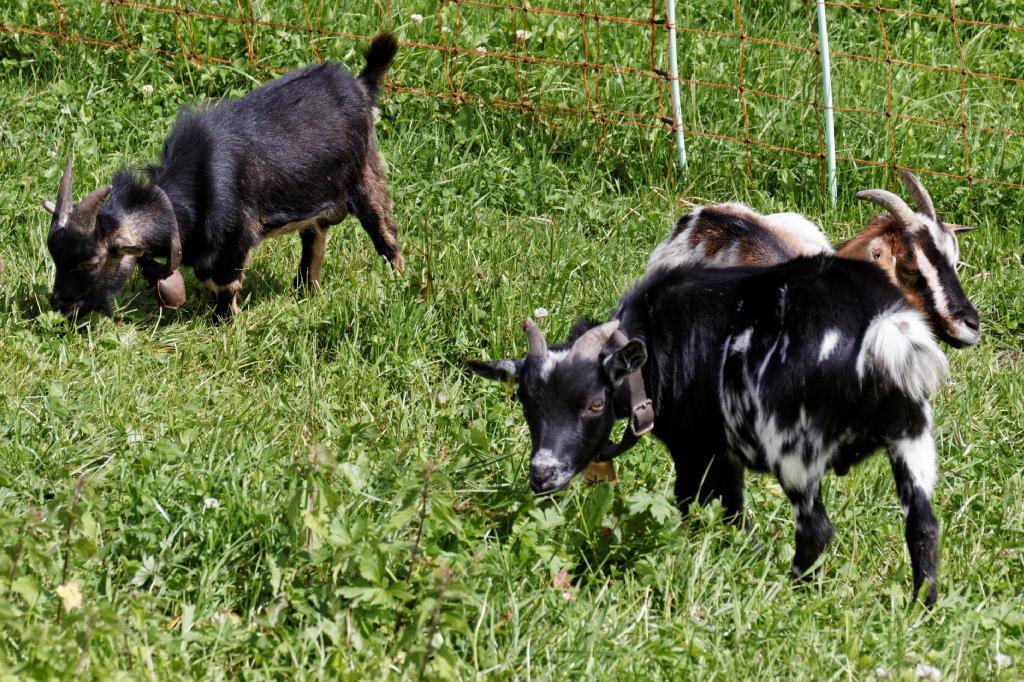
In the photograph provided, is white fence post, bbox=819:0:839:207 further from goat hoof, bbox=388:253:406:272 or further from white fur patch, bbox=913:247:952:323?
goat hoof, bbox=388:253:406:272

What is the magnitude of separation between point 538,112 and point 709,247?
2288mm

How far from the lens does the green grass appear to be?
3438 mm

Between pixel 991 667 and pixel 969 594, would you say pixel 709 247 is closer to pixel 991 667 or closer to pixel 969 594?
pixel 969 594

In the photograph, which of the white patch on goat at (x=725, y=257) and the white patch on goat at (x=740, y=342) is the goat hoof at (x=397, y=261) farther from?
the white patch on goat at (x=740, y=342)

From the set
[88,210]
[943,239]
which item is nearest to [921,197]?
[943,239]

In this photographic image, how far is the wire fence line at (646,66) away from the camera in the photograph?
718cm

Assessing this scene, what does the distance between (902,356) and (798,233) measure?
191cm

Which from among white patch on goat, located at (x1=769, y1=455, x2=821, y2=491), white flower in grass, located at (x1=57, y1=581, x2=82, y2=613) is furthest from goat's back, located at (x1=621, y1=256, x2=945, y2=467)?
white flower in grass, located at (x1=57, y1=581, x2=82, y2=613)

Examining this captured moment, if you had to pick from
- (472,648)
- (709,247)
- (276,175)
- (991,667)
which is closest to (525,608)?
(472,648)

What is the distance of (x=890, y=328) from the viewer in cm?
378

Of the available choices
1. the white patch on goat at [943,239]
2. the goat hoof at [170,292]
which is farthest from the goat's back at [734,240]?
the goat hoof at [170,292]

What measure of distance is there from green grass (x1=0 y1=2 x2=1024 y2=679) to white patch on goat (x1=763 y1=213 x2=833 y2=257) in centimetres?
77

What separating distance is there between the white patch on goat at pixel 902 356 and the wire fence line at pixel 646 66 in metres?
3.42

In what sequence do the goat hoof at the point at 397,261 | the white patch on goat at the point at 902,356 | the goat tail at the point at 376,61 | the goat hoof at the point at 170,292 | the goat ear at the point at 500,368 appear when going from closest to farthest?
the white patch on goat at the point at 902,356, the goat ear at the point at 500,368, the goat hoof at the point at 170,292, the goat hoof at the point at 397,261, the goat tail at the point at 376,61
